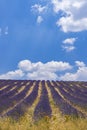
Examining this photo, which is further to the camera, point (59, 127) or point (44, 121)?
point (44, 121)

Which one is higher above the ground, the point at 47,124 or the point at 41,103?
the point at 41,103

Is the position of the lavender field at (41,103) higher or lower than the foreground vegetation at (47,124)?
higher

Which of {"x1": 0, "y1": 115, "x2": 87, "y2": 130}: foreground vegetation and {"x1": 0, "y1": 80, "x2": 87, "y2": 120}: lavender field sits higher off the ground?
{"x1": 0, "y1": 80, "x2": 87, "y2": 120}: lavender field

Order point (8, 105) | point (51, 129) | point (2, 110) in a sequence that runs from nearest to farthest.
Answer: point (51, 129) → point (2, 110) → point (8, 105)

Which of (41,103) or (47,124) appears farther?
(41,103)

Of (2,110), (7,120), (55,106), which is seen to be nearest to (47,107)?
(55,106)

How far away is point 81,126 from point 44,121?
1.16m

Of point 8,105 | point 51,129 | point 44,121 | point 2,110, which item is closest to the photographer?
point 51,129

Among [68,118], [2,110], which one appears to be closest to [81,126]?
[68,118]

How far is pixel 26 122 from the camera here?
14242 millimetres

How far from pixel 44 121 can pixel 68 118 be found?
2.51ft

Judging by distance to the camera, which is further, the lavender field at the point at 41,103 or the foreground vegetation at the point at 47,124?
the lavender field at the point at 41,103

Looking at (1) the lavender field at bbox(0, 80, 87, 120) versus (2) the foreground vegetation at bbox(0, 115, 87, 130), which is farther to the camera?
(1) the lavender field at bbox(0, 80, 87, 120)

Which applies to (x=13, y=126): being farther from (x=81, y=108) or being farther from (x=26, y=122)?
(x=81, y=108)
